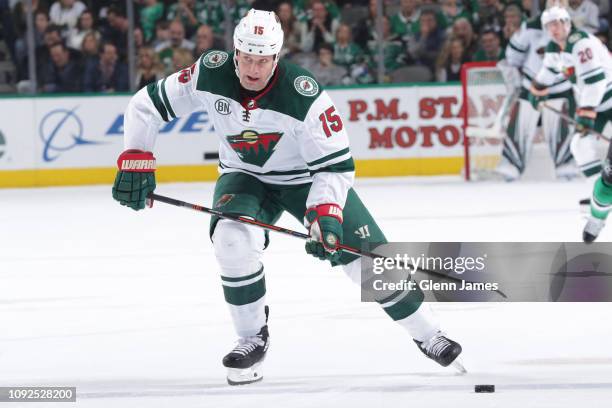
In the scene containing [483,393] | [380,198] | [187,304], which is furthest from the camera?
[380,198]

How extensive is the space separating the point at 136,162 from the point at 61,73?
703 centimetres

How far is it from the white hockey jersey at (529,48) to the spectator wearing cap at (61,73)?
11.5 feet

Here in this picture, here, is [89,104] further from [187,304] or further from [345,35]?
[187,304]

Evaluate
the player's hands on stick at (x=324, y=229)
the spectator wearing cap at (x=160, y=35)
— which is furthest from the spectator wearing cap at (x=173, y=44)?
the player's hands on stick at (x=324, y=229)

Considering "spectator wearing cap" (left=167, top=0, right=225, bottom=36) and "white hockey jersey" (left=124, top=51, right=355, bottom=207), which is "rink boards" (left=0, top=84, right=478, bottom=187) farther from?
"white hockey jersey" (left=124, top=51, right=355, bottom=207)

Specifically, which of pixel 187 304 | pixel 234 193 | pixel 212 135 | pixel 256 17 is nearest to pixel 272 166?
pixel 234 193

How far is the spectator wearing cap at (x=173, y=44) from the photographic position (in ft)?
35.2

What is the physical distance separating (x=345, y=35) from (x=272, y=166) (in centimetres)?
703

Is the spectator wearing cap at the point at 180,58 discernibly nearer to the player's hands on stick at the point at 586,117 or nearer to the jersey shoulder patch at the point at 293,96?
the player's hands on stick at the point at 586,117

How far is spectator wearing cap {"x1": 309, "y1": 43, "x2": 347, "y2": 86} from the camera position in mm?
10766

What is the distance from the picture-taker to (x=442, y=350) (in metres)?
3.73

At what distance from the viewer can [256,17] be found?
147 inches

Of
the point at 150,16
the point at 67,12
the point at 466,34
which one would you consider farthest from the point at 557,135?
the point at 67,12

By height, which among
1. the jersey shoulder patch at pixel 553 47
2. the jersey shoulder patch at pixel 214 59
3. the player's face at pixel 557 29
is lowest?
the jersey shoulder patch at pixel 553 47
